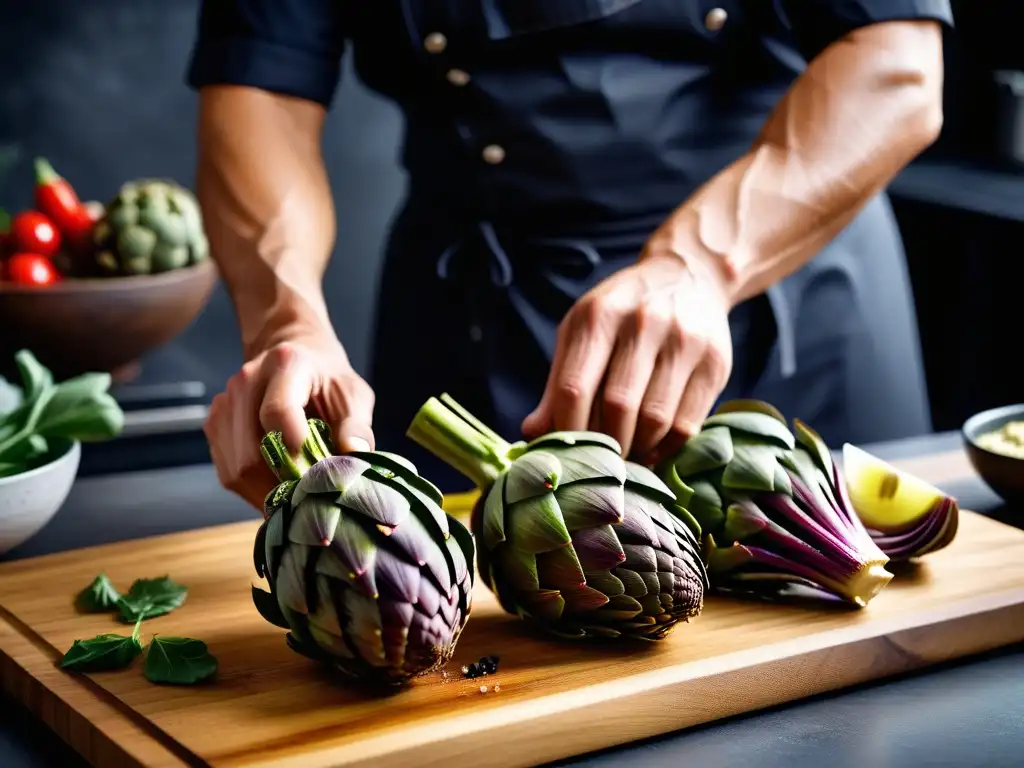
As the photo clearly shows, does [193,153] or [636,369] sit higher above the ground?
[636,369]

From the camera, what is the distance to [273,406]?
40.0 inches

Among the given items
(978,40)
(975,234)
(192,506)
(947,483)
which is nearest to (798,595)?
(947,483)

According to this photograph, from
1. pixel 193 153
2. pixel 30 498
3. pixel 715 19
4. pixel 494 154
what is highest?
pixel 715 19

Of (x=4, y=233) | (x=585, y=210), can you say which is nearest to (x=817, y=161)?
(x=585, y=210)

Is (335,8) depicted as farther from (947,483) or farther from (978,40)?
(978,40)

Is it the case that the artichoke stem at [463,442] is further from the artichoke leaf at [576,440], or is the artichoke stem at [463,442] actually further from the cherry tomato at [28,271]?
the cherry tomato at [28,271]

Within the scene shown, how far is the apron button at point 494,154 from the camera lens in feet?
4.89

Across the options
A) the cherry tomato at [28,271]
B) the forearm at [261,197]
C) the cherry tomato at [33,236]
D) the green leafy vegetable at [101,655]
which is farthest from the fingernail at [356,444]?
the cherry tomato at [33,236]

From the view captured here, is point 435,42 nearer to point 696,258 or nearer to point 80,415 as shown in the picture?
point 696,258

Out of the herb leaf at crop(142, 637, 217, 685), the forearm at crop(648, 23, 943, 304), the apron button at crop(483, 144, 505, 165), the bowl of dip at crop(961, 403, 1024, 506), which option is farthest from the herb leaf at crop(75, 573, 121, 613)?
the bowl of dip at crop(961, 403, 1024, 506)

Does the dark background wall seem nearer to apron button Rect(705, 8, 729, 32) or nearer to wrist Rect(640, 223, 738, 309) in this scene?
apron button Rect(705, 8, 729, 32)

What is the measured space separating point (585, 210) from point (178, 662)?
753mm

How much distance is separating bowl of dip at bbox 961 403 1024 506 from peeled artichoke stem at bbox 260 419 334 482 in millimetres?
608

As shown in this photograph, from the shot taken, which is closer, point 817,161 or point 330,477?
point 330,477
